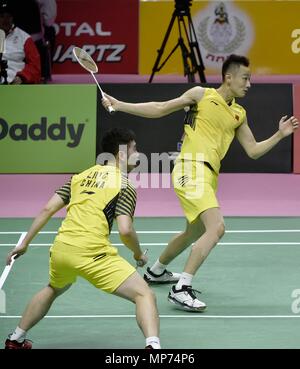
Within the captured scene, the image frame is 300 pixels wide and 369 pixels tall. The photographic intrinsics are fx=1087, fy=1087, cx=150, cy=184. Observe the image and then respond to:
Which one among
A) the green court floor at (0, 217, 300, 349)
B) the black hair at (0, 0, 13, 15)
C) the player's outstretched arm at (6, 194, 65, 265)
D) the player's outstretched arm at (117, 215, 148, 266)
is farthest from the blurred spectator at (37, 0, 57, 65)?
the player's outstretched arm at (117, 215, 148, 266)

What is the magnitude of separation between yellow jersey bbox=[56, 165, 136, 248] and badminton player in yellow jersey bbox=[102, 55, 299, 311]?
136 cm

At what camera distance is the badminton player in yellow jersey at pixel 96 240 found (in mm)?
6598

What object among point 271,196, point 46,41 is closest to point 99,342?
point 271,196

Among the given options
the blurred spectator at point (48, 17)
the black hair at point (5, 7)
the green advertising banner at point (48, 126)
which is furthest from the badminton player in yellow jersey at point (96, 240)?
the blurred spectator at point (48, 17)

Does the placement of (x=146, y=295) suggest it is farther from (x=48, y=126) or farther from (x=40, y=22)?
(x=40, y=22)

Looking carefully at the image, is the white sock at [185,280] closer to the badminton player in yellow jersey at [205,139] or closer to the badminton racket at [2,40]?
the badminton player in yellow jersey at [205,139]

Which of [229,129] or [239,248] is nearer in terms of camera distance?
[229,129]

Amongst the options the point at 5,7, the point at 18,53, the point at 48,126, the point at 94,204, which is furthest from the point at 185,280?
the point at 5,7

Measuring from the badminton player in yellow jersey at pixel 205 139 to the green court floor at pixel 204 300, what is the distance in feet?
1.39

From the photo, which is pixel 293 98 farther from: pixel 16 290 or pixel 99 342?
pixel 99 342

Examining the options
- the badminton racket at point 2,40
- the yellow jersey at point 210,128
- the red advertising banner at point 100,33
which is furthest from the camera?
the red advertising banner at point 100,33

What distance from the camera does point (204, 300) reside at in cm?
828
